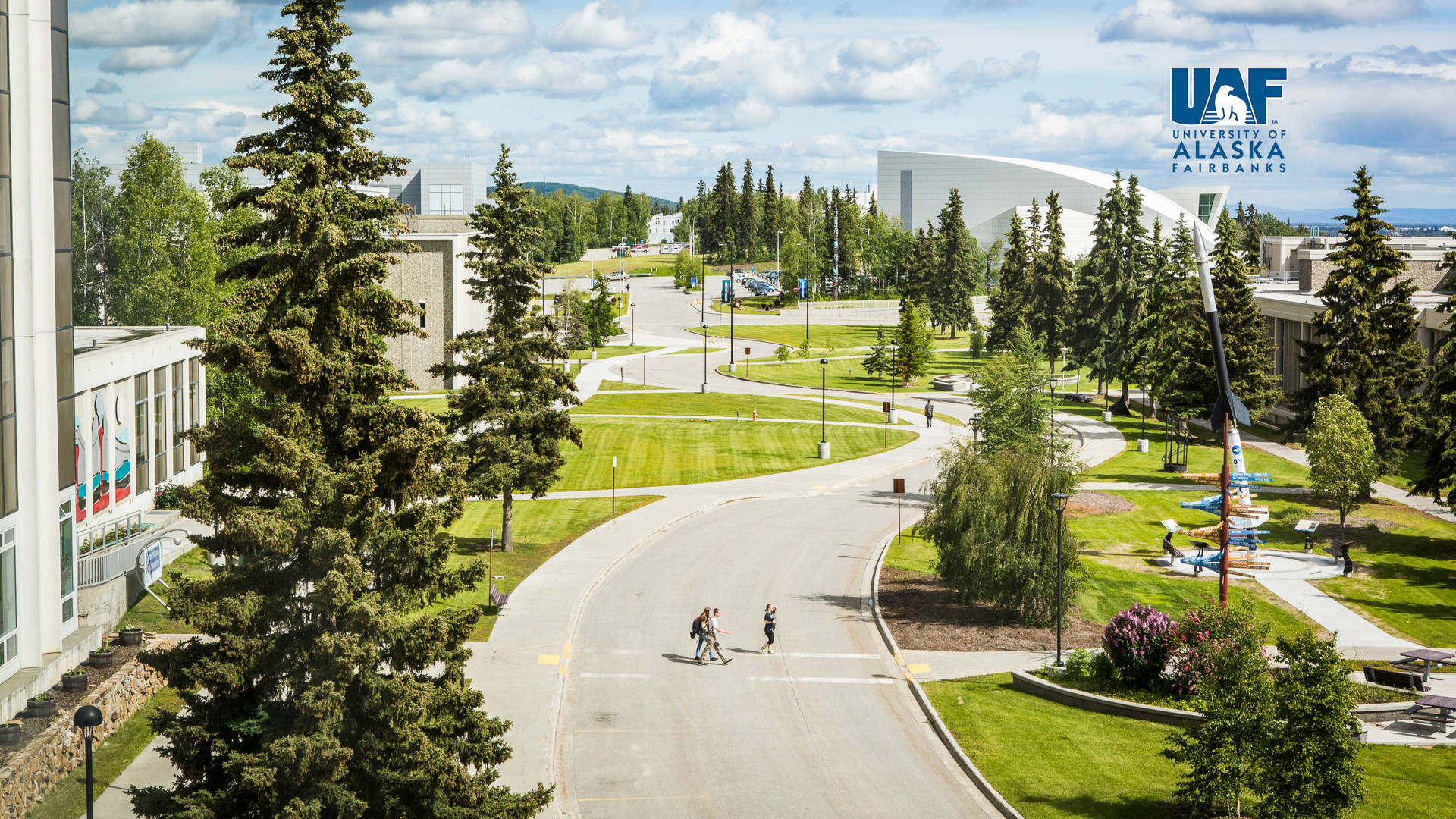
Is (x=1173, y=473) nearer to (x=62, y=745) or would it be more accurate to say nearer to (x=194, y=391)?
(x=194, y=391)

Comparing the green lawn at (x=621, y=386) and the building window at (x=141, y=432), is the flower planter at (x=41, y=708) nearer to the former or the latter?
the building window at (x=141, y=432)

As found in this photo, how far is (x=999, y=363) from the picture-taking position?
4522 cm

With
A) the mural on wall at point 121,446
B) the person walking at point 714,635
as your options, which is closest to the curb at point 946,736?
the person walking at point 714,635

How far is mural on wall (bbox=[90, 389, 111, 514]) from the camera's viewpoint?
1398 inches

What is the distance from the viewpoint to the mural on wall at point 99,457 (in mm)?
35500

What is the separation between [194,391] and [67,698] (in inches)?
906

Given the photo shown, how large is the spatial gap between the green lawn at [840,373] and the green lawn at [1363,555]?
3762 cm

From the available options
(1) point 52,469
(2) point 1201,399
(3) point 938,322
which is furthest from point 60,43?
(3) point 938,322

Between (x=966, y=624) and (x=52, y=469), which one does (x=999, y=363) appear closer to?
(x=966, y=624)

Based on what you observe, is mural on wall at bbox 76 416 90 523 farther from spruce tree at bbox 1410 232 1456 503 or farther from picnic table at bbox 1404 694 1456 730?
spruce tree at bbox 1410 232 1456 503

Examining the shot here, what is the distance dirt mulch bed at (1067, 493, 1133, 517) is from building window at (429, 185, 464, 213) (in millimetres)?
109401

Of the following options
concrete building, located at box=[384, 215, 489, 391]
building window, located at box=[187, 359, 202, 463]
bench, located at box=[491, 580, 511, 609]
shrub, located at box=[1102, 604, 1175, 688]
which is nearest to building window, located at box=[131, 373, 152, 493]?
building window, located at box=[187, 359, 202, 463]

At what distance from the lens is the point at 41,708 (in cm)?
2242

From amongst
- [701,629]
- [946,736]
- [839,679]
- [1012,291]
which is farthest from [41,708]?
[1012,291]
